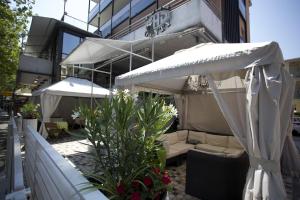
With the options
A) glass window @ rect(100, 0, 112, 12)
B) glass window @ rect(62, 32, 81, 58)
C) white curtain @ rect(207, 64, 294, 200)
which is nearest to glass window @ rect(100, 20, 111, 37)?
glass window @ rect(100, 0, 112, 12)

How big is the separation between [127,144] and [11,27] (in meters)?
11.5

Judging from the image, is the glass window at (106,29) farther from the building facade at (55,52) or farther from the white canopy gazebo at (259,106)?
the white canopy gazebo at (259,106)

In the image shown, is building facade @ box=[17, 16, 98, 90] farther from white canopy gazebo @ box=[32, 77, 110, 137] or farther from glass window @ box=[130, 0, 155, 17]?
glass window @ box=[130, 0, 155, 17]

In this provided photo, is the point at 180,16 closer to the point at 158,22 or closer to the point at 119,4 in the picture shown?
the point at 158,22

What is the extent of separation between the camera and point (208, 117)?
6203 mm

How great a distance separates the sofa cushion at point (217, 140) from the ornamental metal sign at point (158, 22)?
4.79 meters

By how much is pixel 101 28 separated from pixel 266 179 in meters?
18.1

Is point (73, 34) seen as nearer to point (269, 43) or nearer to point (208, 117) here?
point (208, 117)

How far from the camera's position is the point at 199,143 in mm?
5586

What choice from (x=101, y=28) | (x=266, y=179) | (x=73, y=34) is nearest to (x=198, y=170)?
(x=266, y=179)

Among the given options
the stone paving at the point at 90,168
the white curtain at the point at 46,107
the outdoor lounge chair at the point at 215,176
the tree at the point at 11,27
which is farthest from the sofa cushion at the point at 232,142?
the tree at the point at 11,27

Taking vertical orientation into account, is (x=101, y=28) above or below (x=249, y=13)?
below

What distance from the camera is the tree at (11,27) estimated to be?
27.9 ft

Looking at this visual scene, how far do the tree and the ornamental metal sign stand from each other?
20.2ft
